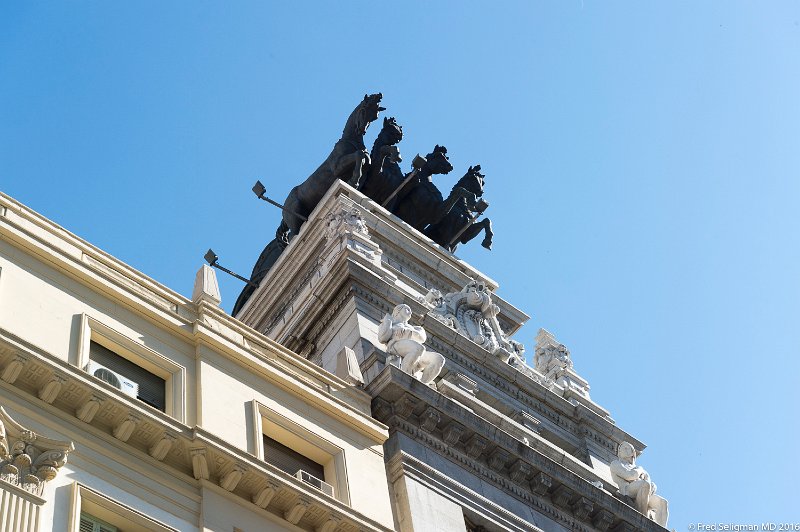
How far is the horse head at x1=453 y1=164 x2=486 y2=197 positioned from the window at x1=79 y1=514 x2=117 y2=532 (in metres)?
36.9

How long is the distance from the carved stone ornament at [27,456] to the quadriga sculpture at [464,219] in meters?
33.1

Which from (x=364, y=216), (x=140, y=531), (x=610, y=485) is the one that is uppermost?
(x=364, y=216)

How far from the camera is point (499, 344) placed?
45.1 m

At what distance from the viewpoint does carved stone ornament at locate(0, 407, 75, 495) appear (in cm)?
2203

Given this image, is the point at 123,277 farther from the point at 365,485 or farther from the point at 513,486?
the point at 513,486

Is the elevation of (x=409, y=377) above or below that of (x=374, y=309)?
below

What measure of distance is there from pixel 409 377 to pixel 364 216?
51.7 ft

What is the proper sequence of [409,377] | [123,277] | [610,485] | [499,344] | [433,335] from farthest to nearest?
1. [499,344]
2. [433,335]
3. [610,485]
4. [409,377]
5. [123,277]

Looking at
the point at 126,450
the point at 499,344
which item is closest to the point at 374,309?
the point at 499,344

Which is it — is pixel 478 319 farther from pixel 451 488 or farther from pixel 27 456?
pixel 27 456

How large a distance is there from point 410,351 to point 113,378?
1022cm

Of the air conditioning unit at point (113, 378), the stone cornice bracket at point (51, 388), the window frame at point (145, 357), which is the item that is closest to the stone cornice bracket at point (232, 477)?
the window frame at point (145, 357)

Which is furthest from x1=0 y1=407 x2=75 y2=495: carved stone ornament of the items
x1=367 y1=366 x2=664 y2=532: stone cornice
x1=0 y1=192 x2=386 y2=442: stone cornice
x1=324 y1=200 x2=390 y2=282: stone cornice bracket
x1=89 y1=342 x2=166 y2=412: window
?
x1=324 y1=200 x2=390 y2=282: stone cornice bracket

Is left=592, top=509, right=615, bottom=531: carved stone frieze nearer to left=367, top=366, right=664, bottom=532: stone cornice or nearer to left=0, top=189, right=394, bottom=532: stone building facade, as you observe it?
left=367, top=366, right=664, bottom=532: stone cornice
